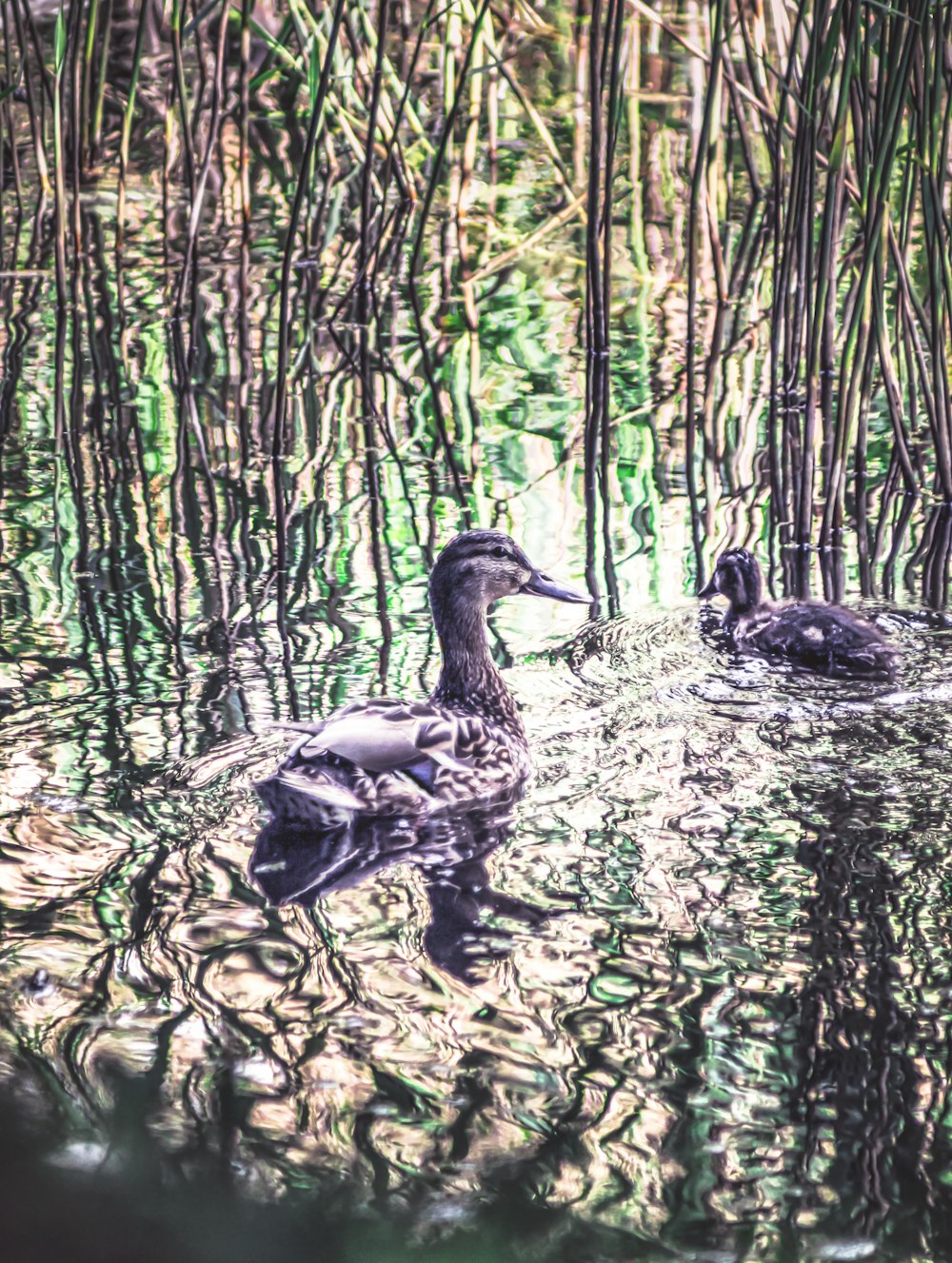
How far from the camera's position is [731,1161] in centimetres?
230

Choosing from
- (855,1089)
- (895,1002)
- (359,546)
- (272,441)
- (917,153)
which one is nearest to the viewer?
(855,1089)

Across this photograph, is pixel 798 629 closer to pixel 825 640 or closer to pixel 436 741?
pixel 825 640

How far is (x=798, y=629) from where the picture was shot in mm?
4094

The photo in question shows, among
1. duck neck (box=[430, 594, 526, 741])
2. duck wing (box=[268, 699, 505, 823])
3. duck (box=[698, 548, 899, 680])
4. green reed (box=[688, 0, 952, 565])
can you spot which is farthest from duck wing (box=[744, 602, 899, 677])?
duck wing (box=[268, 699, 505, 823])

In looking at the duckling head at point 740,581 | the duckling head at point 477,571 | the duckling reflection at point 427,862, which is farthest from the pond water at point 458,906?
the duckling head at point 477,571

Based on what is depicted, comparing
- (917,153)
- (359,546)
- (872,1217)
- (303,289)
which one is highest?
(917,153)

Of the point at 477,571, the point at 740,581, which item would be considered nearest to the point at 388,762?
the point at 477,571

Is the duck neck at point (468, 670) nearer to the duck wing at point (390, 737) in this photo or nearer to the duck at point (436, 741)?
the duck at point (436, 741)

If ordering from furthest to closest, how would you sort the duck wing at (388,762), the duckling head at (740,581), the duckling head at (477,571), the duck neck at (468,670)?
the duckling head at (740,581)
the duckling head at (477,571)
the duck neck at (468,670)
the duck wing at (388,762)

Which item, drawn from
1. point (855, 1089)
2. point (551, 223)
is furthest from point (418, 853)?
point (551, 223)

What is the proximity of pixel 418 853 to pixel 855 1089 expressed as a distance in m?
1.05

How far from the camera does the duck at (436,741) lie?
10.6 feet

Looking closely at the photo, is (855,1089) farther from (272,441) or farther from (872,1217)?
(272,441)

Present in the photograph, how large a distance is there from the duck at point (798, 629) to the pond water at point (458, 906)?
6 cm
